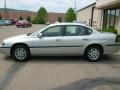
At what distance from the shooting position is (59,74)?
723 cm

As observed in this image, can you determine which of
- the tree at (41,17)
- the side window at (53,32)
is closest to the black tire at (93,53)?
the side window at (53,32)

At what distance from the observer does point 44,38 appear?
29.7 ft

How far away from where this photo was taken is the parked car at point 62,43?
902 centimetres

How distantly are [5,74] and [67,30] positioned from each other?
3258mm

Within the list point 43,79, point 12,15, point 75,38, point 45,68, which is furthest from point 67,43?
point 12,15

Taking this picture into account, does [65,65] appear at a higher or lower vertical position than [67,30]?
lower

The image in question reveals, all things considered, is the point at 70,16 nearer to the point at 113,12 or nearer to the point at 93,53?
the point at 113,12

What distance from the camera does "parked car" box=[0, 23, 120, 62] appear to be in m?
9.02

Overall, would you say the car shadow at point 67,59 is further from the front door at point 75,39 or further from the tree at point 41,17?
the tree at point 41,17

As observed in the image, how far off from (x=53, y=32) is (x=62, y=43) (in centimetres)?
60

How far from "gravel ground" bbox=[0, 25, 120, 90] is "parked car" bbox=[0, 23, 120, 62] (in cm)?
36

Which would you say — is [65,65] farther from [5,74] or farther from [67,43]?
[5,74]

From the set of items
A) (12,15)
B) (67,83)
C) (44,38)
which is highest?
(12,15)

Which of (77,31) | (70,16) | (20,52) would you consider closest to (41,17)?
(70,16)
